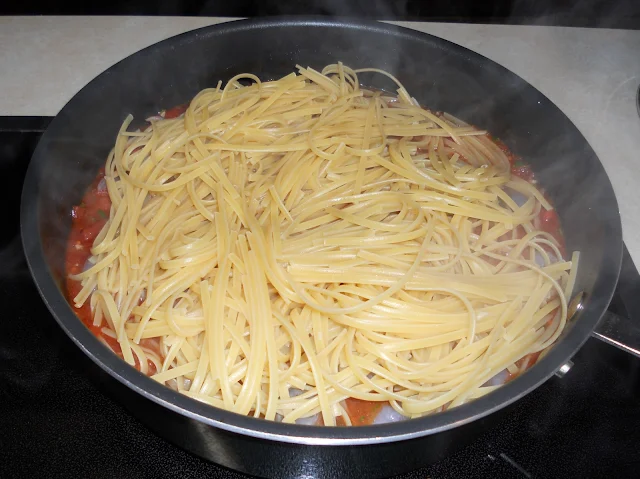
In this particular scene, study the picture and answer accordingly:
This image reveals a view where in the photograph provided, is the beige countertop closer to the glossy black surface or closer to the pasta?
the glossy black surface

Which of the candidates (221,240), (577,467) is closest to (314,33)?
(221,240)

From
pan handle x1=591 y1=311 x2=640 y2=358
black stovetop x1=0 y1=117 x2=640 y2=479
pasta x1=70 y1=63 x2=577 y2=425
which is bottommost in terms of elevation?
black stovetop x1=0 y1=117 x2=640 y2=479

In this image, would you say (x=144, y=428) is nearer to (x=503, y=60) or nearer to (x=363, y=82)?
(x=363, y=82)

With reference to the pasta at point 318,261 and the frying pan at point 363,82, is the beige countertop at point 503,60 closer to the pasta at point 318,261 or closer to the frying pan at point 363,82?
the frying pan at point 363,82

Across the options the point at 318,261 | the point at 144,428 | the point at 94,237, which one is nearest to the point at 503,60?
the point at 318,261

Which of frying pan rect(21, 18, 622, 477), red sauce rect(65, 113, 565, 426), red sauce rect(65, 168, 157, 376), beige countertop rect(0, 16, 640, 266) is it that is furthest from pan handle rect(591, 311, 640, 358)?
red sauce rect(65, 168, 157, 376)

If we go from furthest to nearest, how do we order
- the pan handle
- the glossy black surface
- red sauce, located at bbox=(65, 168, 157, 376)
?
1. the glossy black surface
2. red sauce, located at bbox=(65, 168, 157, 376)
3. the pan handle

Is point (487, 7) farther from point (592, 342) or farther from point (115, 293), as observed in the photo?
point (115, 293)

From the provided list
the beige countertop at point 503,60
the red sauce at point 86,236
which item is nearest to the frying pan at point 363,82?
the red sauce at point 86,236
